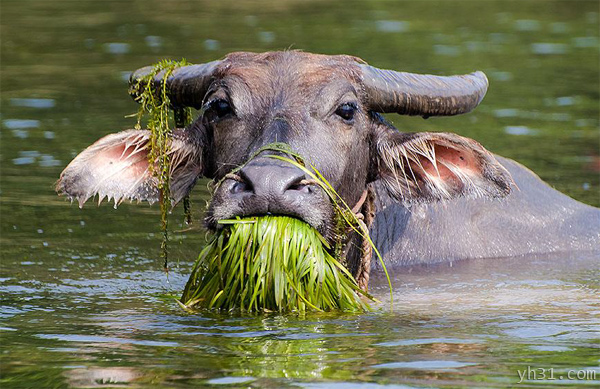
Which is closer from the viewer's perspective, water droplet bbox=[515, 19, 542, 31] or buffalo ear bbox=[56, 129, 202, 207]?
buffalo ear bbox=[56, 129, 202, 207]

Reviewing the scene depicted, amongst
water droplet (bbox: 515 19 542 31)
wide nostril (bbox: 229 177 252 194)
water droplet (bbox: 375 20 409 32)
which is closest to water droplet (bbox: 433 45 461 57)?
water droplet (bbox: 375 20 409 32)

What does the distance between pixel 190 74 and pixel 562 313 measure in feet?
8.81

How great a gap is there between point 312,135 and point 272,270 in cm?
91

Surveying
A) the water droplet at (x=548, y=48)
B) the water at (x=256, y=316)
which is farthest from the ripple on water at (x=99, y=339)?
the water droplet at (x=548, y=48)

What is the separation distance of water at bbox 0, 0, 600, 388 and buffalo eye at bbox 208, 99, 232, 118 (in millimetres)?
1204

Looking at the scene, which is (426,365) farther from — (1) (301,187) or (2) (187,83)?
(2) (187,83)

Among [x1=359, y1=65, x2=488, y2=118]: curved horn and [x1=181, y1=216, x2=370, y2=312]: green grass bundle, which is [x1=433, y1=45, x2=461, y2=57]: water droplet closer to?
[x1=359, y1=65, x2=488, y2=118]: curved horn

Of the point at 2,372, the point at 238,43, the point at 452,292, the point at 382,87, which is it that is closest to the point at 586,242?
the point at 452,292

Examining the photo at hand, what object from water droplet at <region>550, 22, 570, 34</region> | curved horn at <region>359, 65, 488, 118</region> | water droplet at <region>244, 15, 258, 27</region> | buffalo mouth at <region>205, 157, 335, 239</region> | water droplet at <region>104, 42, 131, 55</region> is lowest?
buffalo mouth at <region>205, 157, 335, 239</region>

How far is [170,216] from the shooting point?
35.7 ft

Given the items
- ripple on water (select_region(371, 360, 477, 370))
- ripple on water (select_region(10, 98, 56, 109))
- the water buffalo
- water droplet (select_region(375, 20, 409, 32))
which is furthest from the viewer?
water droplet (select_region(375, 20, 409, 32))

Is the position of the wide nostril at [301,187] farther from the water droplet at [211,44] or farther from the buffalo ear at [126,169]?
the water droplet at [211,44]

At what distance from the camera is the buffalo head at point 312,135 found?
7.55 meters

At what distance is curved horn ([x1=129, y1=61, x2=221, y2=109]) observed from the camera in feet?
26.2
